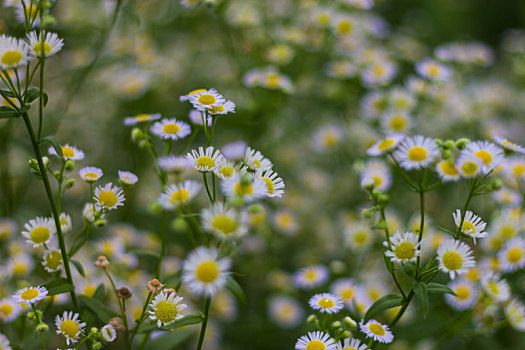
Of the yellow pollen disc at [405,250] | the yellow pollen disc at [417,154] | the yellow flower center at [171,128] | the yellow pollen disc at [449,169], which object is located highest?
the yellow flower center at [171,128]

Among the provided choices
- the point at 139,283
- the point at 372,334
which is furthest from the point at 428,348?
the point at 139,283

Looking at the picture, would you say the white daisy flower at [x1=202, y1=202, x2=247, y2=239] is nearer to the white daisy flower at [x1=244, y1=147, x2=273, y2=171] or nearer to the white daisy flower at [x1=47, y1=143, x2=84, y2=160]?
the white daisy flower at [x1=244, y1=147, x2=273, y2=171]

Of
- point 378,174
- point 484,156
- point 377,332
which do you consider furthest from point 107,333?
point 378,174

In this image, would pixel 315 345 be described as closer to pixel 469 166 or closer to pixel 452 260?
pixel 452 260

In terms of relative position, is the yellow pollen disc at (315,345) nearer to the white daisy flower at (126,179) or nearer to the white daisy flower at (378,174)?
the white daisy flower at (126,179)

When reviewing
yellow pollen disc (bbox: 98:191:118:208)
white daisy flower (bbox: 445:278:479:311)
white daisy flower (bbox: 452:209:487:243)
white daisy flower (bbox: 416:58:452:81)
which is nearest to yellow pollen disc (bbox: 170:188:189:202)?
yellow pollen disc (bbox: 98:191:118:208)

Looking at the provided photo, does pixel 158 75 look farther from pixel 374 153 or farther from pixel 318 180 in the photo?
pixel 374 153

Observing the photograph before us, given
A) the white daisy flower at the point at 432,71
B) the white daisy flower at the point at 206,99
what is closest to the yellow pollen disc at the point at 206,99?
the white daisy flower at the point at 206,99
